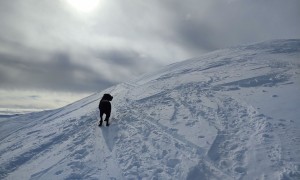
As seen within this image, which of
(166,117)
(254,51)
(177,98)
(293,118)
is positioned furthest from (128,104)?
(254,51)

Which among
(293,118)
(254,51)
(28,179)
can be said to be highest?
(254,51)

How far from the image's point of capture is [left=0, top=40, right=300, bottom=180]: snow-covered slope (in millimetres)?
10328

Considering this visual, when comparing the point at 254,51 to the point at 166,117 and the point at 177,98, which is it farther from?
the point at 166,117

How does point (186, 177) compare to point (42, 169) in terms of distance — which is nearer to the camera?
point (186, 177)

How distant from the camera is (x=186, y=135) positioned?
42.3ft

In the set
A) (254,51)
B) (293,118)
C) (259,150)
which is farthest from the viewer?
(254,51)

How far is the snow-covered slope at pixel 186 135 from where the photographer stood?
10.3 m

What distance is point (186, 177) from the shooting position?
9805mm

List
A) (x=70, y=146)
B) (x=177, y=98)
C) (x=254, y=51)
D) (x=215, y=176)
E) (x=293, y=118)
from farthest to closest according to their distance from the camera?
(x=254, y=51), (x=177, y=98), (x=70, y=146), (x=293, y=118), (x=215, y=176)

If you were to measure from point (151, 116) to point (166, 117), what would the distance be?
3.31ft

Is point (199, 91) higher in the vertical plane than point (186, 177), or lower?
higher

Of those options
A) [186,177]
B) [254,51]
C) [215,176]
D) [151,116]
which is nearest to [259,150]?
[215,176]

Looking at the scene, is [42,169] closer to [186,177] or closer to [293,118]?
[186,177]

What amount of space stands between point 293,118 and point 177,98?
23.3 feet
